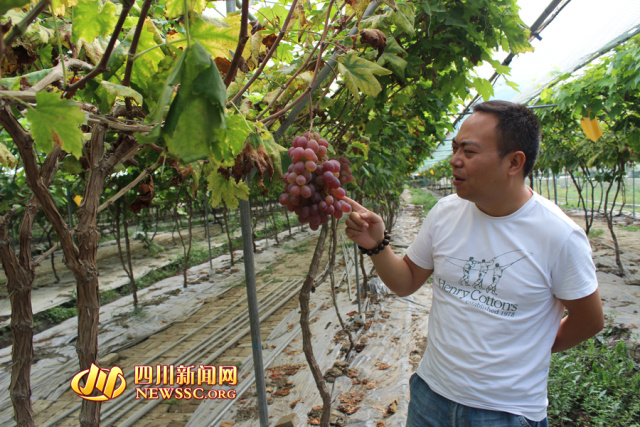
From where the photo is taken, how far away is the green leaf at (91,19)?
872 millimetres

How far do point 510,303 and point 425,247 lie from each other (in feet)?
1.30

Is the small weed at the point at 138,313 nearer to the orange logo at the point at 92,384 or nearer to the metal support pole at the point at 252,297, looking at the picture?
the metal support pole at the point at 252,297

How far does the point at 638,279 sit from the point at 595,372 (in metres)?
4.10

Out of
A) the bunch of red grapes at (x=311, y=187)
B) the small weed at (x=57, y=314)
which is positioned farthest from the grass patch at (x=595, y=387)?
the small weed at (x=57, y=314)

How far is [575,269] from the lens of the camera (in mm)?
1214

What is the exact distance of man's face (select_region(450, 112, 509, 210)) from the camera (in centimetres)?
124

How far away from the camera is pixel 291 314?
18.1 feet

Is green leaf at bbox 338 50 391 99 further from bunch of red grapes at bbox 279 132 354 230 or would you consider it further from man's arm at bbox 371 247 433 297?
man's arm at bbox 371 247 433 297

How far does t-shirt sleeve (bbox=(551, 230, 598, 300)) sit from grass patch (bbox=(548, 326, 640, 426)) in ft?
6.95

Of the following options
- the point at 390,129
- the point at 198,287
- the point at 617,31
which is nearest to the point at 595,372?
the point at 390,129

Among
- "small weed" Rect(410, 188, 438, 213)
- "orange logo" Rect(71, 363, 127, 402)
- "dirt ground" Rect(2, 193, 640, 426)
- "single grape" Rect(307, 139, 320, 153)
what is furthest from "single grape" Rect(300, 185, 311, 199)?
"small weed" Rect(410, 188, 438, 213)

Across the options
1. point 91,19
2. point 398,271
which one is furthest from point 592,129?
point 91,19

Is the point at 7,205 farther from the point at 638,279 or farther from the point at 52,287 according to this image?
the point at 638,279

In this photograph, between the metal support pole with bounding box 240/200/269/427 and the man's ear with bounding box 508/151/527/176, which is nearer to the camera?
the man's ear with bounding box 508/151/527/176
